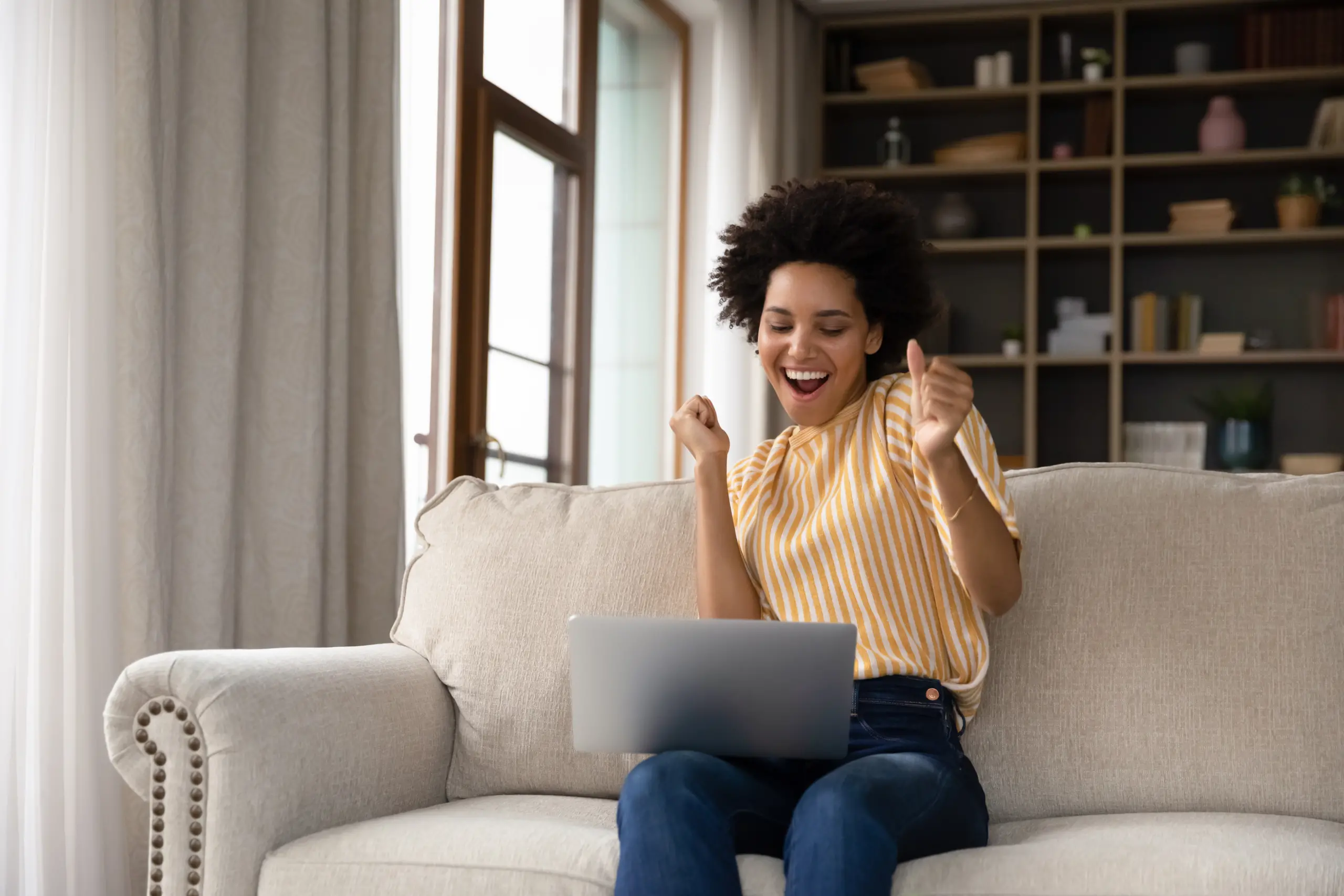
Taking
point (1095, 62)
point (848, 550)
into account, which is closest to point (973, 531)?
point (848, 550)

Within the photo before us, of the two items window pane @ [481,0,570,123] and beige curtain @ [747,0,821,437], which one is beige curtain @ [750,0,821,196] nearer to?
beige curtain @ [747,0,821,437]

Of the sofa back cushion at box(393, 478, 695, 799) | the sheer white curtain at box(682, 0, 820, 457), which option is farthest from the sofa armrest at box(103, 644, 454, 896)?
the sheer white curtain at box(682, 0, 820, 457)

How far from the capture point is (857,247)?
1904 millimetres

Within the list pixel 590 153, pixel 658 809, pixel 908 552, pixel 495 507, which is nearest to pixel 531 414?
pixel 590 153

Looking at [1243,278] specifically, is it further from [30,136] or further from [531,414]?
[30,136]

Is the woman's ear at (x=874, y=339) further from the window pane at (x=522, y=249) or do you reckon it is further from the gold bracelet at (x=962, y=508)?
the window pane at (x=522, y=249)

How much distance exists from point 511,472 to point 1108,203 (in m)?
2.62

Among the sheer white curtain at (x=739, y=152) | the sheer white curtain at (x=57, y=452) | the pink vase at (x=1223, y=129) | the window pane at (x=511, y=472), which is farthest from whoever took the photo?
the pink vase at (x=1223, y=129)

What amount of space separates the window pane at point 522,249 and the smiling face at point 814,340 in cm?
181

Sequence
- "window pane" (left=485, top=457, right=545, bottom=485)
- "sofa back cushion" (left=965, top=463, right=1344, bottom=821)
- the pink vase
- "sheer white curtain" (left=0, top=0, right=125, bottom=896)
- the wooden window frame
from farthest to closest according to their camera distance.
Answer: the pink vase
"window pane" (left=485, top=457, right=545, bottom=485)
the wooden window frame
"sheer white curtain" (left=0, top=0, right=125, bottom=896)
"sofa back cushion" (left=965, top=463, right=1344, bottom=821)

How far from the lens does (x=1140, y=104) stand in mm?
5129

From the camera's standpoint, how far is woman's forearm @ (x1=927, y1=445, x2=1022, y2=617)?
164 centimetres

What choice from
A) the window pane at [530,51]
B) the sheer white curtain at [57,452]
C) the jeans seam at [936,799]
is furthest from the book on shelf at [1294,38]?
the jeans seam at [936,799]

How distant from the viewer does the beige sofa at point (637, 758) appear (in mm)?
1537
